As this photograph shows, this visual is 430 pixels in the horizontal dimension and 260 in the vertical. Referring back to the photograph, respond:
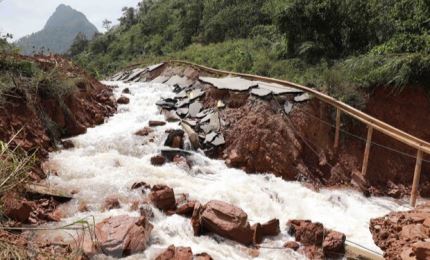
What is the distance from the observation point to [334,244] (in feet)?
20.4

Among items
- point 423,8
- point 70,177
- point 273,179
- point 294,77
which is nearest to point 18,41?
point 70,177

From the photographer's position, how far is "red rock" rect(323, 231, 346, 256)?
6.19 metres

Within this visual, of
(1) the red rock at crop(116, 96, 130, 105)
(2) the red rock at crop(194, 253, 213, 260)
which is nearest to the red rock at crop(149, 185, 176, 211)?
(2) the red rock at crop(194, 253, 213, 260)

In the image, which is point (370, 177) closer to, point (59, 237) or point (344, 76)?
point (344, 76)

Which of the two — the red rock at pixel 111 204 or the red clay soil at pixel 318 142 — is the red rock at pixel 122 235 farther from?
the red clay soil at pixel 318 142

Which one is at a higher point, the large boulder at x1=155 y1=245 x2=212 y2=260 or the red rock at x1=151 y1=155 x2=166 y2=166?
the red rock at x1=151 y1=155 x2=166 y2=166

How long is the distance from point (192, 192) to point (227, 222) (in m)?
1.53

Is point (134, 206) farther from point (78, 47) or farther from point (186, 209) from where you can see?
point (78, 47)

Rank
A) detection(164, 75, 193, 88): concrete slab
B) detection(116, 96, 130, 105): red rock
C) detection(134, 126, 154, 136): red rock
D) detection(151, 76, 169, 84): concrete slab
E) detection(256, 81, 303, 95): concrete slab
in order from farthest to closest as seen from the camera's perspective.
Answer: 1. detection(151, 76, 169, 84): concrete slab
2. detection(164, 75, 193, 88): concrete slab
3. detection(116, 96, 130, 105): red rock
4. detection(256, 81, 303, 95): concrete slab
5. detection(134, 126, 154, 136): red rock

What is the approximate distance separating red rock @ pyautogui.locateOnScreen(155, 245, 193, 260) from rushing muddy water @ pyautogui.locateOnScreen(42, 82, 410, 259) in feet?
0.90

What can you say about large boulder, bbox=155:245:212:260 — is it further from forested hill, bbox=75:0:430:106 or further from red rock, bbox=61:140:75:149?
forested hill, bbox=75:0:430:106

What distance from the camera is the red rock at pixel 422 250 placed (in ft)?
17.8

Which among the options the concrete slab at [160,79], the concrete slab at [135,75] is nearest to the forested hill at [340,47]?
the concrete slab at [160,79]

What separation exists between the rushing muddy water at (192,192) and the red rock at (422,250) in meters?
1.02
